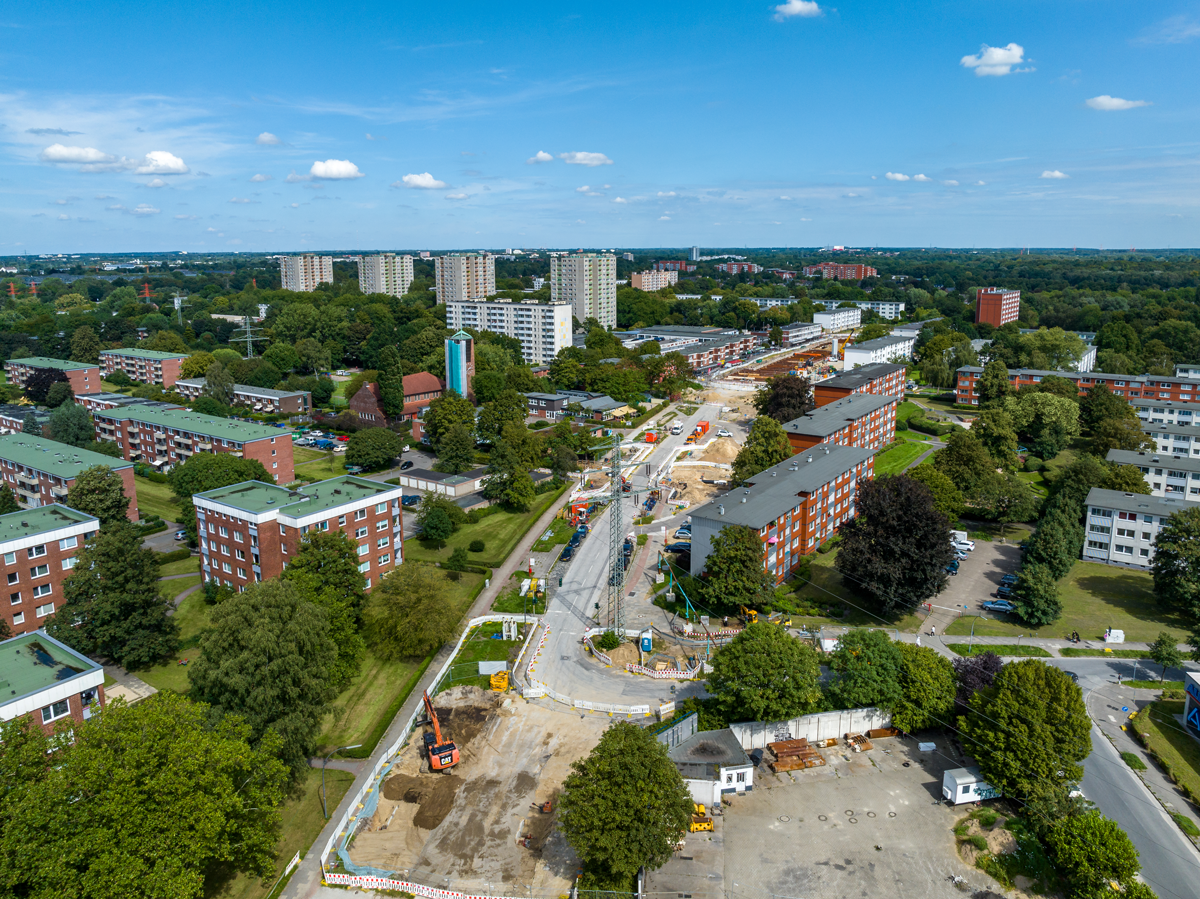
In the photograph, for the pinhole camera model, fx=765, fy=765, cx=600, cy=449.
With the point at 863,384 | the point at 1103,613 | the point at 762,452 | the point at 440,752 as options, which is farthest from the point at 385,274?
the point at 1103,613

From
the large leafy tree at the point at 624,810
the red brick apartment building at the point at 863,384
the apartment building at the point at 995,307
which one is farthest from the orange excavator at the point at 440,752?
the apartment building at the point at 995,307

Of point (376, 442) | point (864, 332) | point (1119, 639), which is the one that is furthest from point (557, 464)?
point (864, 332)

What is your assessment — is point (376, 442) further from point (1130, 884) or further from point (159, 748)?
point (1130, 884)

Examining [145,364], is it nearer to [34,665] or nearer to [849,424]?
[34,665]

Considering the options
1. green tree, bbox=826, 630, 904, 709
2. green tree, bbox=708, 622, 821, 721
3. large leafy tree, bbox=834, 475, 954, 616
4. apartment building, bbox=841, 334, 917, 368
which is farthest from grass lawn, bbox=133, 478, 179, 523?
apartment building, bbox=841, 334, 917, 368

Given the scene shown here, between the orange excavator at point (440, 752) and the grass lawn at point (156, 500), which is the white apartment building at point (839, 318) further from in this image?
the orange excavator at point (440, 752)
